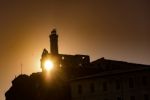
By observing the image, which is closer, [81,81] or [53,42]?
[81,81]

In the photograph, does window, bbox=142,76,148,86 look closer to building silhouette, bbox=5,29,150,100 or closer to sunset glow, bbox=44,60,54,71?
building silhouette, bbox=5,29,150,100

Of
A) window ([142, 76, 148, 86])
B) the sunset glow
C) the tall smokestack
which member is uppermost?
the tall smokestack

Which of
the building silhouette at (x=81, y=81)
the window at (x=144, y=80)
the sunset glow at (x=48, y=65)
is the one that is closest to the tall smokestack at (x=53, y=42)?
the building silhouette at (x=81, y=81)

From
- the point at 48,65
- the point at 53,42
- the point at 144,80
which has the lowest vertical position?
the point at 144,80

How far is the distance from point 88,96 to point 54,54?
17319 millimetres

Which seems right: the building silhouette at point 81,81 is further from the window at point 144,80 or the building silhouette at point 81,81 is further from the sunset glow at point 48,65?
the sunset glow at point 48,65

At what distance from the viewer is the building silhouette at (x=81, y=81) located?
59594mm

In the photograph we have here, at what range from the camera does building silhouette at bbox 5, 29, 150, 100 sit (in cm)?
5959

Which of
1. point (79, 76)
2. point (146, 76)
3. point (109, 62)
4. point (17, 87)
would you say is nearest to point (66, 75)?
point (79, 76)

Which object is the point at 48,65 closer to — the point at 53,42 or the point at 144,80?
the point at 53,42

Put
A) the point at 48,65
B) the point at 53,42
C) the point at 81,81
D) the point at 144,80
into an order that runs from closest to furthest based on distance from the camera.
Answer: the point at 144,80 < the point at 81,81 < the point at 48,65 < the point at 53,42

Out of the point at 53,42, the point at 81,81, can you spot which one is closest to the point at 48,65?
the point at 53,42

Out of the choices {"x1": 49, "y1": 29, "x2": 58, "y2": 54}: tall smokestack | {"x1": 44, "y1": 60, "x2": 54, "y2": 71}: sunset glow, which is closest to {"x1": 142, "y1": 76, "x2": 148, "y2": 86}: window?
{"x1": 44, "y1": 60, "x2": 54, "y2": 71}: sunset glow

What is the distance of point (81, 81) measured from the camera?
66.2 m
